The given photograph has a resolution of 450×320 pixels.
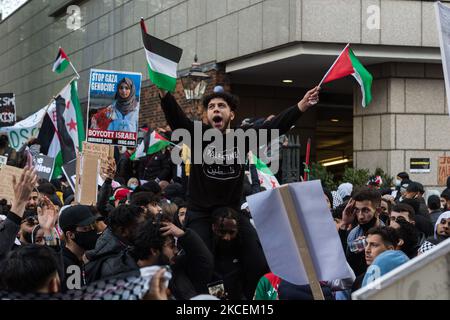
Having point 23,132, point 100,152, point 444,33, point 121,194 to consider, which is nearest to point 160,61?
point 444,33

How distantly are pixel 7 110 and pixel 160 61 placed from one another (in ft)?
29.7

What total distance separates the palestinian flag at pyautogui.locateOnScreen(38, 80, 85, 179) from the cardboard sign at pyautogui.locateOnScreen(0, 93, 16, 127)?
12.9ft

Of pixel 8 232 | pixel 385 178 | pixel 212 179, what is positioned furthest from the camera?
pixel 385 178

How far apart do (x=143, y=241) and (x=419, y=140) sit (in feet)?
50.5

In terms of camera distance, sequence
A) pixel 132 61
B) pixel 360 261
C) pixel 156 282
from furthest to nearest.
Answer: pixel 132 61 → pixel 360 261 → pixel 156 282

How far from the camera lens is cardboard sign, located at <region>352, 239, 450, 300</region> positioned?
221cm

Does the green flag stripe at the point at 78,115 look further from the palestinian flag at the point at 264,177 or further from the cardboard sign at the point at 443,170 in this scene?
the cardboard sign at the point at 443,170

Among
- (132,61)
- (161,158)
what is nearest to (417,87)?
(161,158)

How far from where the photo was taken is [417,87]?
61.8ft

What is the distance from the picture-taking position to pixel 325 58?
18406mm

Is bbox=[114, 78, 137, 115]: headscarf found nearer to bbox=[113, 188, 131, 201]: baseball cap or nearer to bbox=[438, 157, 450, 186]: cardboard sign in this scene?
bbox=[113, 188, 131, 201]: baseball cap

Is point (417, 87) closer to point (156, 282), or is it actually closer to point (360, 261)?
point (360, 261)

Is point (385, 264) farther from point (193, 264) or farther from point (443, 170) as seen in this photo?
point (443, 170)

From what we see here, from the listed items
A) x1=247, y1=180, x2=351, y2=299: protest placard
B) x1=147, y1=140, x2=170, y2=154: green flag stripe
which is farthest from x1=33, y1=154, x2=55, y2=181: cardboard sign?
x1=247, y1=180, x2=351, y2=299: protest placard
